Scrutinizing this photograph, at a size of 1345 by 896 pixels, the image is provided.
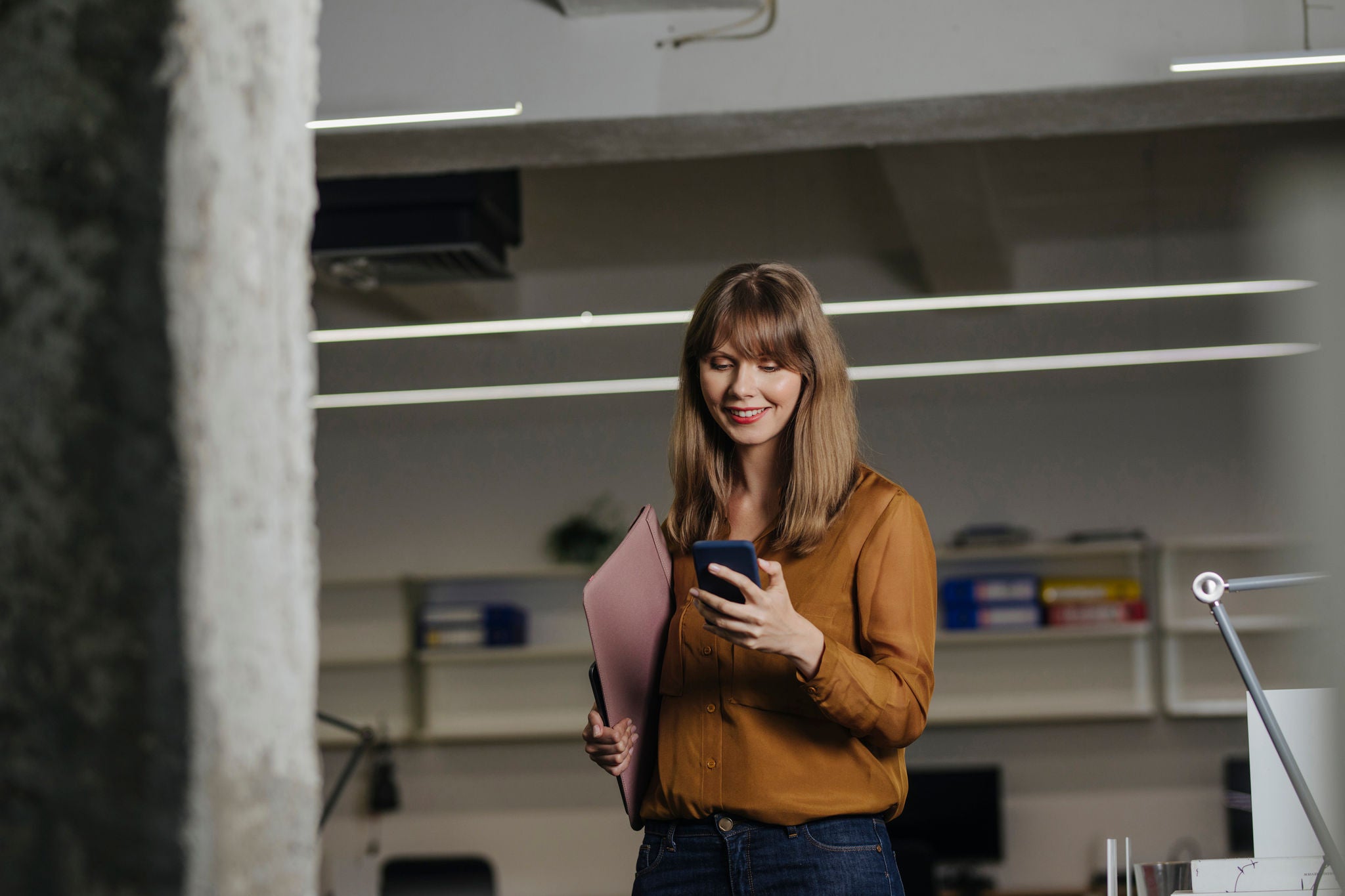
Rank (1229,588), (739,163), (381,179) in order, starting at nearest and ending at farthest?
(1229,588) < (381,179) < (739,163)

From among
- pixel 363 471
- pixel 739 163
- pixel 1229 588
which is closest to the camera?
pixel 1229 588

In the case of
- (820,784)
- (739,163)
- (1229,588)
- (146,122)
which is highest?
(739,163)

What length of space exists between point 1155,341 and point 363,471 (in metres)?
4.54

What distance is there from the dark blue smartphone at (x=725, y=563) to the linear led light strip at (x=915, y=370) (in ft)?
Result: 12.9

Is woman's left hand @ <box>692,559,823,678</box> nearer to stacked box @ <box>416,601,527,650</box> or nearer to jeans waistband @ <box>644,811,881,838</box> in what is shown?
jeans waistband @ <box>644,811,881,838</box>

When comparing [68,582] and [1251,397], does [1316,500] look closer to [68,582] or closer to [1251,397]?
[68,582]

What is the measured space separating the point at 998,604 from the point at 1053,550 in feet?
1.35

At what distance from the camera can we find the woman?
132cm

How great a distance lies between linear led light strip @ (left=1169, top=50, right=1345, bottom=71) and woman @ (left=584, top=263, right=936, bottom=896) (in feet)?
5.59

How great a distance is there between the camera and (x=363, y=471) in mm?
7102

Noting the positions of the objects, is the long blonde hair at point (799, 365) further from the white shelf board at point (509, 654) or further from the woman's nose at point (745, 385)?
the white shelf board at point (509, 654)

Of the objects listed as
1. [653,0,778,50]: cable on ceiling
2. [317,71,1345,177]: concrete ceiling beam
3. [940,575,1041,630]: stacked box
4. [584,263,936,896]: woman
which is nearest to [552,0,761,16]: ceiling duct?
[653,0,778,50]: cable on ceiling

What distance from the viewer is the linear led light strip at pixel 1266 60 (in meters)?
2.66

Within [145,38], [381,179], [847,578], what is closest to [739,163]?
[381,179]
